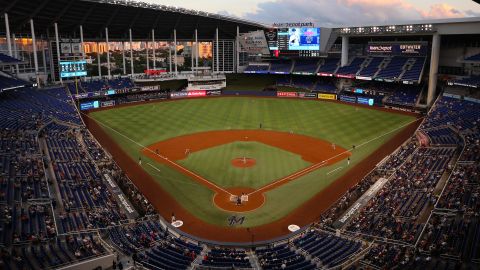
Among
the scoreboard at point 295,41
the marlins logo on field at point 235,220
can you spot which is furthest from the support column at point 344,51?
the marlins logo on field at point 235,220

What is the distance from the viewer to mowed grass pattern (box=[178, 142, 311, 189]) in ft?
116

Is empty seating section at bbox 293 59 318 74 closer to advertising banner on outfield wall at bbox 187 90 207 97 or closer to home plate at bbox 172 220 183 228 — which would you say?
advertising banner on outfield wall at bbox 187 90 207 97

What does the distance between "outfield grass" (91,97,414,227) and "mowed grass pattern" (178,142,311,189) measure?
0.87 meters

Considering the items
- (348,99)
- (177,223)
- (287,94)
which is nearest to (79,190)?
(177,223)

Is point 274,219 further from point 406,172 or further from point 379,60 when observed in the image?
point 379,60

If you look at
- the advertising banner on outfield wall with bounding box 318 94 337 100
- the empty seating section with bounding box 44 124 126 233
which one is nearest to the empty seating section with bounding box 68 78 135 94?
the empty seating section with bounding box 44 124 126 233

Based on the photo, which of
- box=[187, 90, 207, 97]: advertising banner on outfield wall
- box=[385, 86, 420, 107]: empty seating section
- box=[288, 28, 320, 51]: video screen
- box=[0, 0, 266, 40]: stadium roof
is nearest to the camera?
box=[0, 0, 266, 40]: stadium roof

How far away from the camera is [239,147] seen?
150 ft

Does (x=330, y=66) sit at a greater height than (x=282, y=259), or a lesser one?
greater

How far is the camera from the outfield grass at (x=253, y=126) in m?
31.2

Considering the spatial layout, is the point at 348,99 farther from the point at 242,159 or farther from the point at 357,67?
the point at 242,159

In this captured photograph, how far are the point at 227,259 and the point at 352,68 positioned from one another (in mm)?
62718

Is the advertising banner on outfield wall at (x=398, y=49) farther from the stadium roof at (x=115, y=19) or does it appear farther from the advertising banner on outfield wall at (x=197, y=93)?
the advertising banner on outfield wall at (x=197, y=93)

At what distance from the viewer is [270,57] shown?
9038 cm
